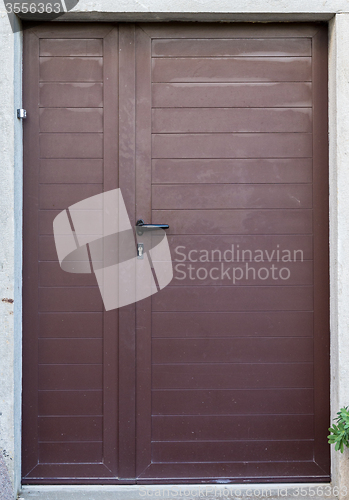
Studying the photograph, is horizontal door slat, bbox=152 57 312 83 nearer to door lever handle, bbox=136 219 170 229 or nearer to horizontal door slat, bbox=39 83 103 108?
horizontal door slat, bbox=39 83 103 108

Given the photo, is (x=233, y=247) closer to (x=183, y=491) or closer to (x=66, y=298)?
(x=66, y=298)

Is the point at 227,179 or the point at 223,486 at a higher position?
the point at 227,179

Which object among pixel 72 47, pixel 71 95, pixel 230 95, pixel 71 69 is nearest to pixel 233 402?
pixel 230 95

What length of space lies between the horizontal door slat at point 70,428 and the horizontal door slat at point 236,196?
55.1 inches

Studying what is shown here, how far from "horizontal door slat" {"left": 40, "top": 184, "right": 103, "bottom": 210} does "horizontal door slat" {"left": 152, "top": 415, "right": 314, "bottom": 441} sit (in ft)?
4.71

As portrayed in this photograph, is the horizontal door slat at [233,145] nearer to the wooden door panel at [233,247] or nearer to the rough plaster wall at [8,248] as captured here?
the wooden door panel at [233,247]

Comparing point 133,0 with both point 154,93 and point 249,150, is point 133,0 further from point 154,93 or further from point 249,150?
point 249,150

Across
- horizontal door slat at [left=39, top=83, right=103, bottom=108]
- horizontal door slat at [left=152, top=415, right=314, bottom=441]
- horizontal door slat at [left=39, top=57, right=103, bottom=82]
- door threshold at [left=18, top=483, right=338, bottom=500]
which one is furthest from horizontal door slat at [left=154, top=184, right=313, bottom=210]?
door threshold at [left=18, top=483, right=338, bottom=500]

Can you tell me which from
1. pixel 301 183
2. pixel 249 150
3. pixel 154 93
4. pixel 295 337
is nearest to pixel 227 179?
pixel 249 150

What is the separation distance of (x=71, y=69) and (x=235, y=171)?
1.19 meters

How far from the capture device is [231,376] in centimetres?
267

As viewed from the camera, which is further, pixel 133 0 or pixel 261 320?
pixel 261 320

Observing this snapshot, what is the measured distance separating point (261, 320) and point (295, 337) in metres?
0.24

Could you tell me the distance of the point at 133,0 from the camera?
2.50 meters
